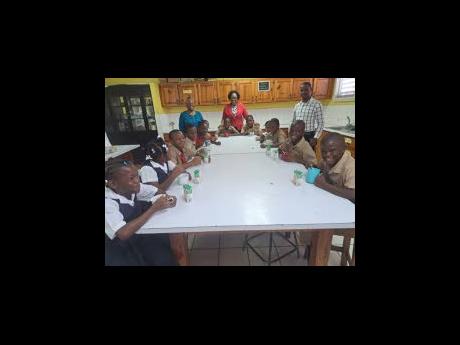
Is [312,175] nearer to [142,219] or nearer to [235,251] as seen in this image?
[235,251]

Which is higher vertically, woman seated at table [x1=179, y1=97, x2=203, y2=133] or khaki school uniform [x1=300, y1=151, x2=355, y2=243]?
woman seated at table [x1=179, y1=97, x2=203, y2=133]

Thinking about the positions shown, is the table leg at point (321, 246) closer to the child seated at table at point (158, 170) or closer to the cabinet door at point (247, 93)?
the child seated at table at point (158, 170)

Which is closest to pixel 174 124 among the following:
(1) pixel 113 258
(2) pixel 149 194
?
(2) pixel 149 194

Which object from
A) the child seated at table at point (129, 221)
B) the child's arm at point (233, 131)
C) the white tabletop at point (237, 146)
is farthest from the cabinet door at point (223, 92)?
the child seated at table at point (129, 221)

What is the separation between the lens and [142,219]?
102 cm

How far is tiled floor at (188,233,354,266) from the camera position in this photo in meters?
1.59

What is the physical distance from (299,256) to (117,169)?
1458 mm

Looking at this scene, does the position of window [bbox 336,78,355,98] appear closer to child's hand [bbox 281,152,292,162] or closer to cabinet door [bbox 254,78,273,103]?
child's hand [bbox 281,152,292,162]

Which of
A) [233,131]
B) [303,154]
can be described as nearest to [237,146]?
[233,131]

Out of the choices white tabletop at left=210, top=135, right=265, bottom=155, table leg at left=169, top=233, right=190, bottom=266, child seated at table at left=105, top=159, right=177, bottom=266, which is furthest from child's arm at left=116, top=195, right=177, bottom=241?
white tabletop at left=210, top=135, right=265, bottom=155

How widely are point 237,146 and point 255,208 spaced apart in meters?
1.59

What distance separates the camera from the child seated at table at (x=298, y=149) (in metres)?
1.85

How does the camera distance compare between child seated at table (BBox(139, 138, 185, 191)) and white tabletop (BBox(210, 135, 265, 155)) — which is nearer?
child seated at table (BBox(139, 138, 185, 191))

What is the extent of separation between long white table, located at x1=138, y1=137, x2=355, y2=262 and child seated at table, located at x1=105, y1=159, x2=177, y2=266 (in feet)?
0.19
